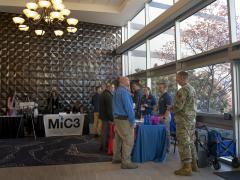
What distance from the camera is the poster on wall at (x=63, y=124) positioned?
8258 millimetres

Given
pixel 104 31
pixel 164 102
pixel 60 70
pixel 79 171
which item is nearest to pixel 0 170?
pixel 79 171

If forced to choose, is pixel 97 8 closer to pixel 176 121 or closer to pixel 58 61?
pixel 58 61

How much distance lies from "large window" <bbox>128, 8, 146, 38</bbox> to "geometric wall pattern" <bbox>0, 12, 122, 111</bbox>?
0.93m

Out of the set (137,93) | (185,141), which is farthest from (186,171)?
(137,93)

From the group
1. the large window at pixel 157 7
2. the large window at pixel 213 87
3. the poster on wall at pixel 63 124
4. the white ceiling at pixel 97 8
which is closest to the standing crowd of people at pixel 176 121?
the large window at pixel 213 87

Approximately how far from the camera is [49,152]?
579 centimetres

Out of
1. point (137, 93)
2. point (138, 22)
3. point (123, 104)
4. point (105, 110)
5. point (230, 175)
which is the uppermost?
point (138, 22)

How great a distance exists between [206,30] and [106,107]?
2.77 metres

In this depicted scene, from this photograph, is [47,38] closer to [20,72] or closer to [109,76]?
[20,72]

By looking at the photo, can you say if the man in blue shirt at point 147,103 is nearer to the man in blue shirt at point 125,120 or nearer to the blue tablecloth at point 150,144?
the blue tablecloth at point 150,144

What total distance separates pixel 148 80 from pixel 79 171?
16.5 ft

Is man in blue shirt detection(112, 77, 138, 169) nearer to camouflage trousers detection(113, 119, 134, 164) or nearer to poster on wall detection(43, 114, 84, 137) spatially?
camouflage trousers detection(113, 119, 134, 164)

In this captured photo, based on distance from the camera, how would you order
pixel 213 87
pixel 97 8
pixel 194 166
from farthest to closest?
pixel 97 8, pixel 213 87, pixel 194 166

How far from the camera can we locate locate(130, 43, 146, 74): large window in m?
9.30
